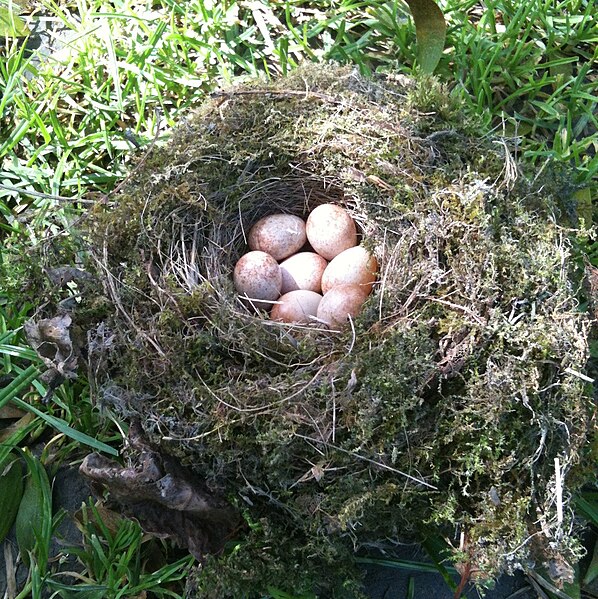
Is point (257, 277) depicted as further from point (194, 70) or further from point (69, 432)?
point (194, 70)

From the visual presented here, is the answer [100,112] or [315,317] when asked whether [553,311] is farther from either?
[100,112]

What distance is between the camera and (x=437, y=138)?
2164 mm

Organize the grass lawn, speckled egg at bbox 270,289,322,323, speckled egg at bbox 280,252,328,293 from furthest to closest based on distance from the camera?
the grass lawn → speckled egg at bbox 280,252,328,293 → speckled egg at bbox 270,289,322,323

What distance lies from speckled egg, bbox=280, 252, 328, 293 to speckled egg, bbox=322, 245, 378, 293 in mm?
103

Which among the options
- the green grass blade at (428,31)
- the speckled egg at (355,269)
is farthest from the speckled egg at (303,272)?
the green grass blade at (428,31)

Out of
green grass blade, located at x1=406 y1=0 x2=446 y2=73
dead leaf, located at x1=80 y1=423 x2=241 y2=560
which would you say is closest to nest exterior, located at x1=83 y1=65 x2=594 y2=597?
dead leaf, located at x1=80 y1=423 x2=241 y2=560

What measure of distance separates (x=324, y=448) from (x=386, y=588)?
584 millimetres

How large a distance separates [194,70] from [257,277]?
917 mm

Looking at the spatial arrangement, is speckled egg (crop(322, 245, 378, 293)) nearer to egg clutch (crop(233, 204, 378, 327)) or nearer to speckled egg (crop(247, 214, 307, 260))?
egg clutch (crop(233, 204, 378, 327))

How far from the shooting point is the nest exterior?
1.80 meters

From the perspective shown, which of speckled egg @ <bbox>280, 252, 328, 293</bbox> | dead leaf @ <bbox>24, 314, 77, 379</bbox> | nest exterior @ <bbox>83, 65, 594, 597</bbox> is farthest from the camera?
speckled egg @ <bbox>280, 252, 328, 293</bbox>

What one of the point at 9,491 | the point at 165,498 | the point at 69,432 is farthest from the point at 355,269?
the point at 9,491

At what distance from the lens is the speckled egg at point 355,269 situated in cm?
225

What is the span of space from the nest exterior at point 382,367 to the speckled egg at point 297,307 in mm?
114
